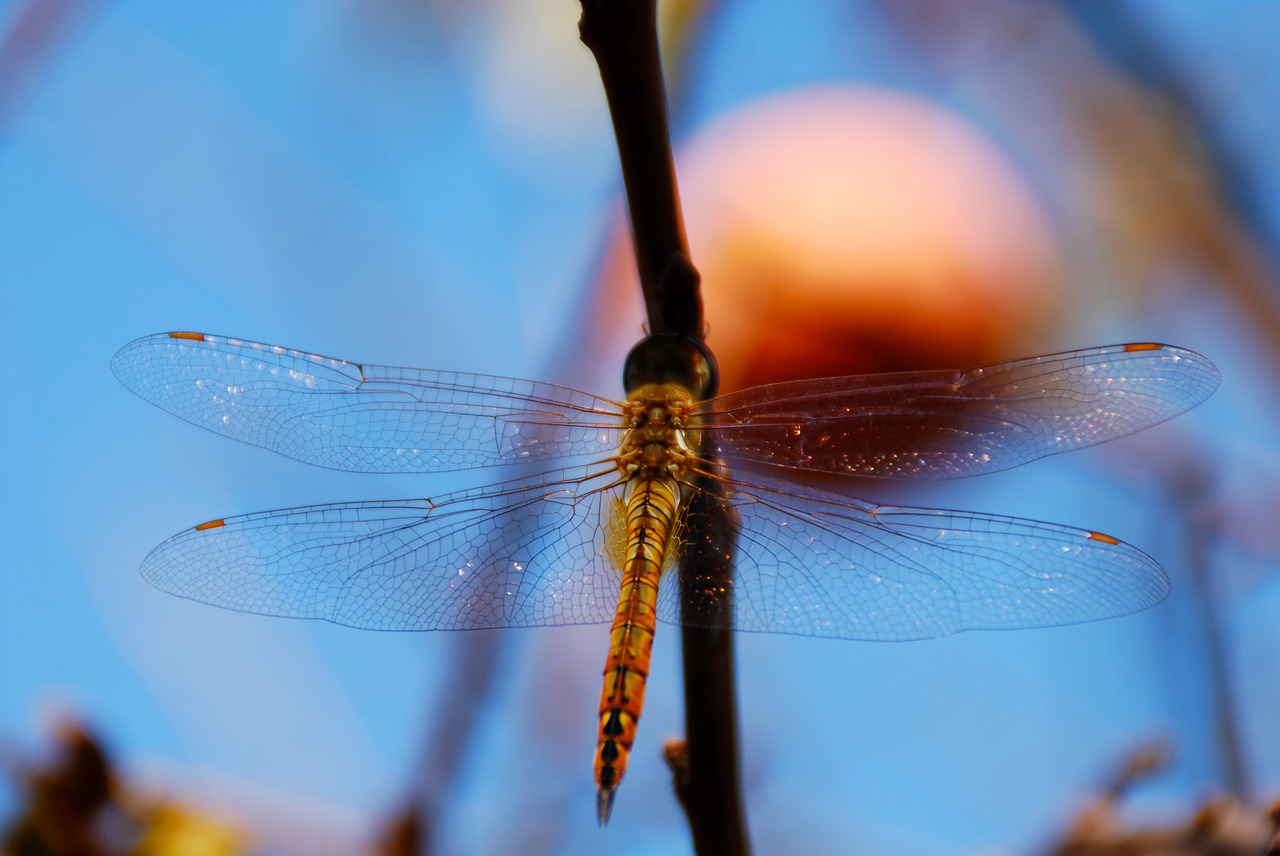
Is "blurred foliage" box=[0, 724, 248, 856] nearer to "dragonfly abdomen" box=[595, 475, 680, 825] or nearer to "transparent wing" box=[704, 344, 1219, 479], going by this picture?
"dragonfly abdomen" box=[595, 475, 680, 825]

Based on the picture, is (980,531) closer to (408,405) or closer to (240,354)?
(408,405)

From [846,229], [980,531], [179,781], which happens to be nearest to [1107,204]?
[846,229]

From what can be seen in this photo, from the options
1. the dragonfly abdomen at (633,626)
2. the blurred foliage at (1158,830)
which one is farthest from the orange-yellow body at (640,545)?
the blurred foliage at (1158,830)

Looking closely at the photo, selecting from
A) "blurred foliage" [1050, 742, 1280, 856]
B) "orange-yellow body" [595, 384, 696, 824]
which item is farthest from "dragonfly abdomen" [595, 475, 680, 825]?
"blurred foliage" [1050, 742, 1280, 856]

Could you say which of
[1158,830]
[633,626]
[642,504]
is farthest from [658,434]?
[1158,830]

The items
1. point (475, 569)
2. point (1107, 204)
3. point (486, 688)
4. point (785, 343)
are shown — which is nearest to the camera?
point (475, 569)
